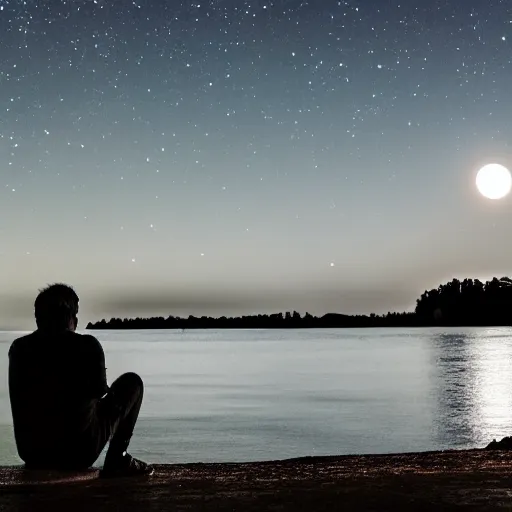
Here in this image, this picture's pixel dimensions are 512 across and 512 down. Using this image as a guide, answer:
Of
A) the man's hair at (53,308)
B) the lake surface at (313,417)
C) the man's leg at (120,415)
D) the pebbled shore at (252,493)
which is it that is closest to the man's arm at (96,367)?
the man's hair at (53,308)

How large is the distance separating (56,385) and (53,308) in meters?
0.45

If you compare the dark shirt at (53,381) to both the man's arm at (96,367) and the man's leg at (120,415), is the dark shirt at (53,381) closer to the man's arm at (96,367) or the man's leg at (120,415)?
the man's arm at (96,367)

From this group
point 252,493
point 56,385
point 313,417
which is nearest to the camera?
point 252,493

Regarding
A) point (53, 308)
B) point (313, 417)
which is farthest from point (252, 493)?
point (313, 417)

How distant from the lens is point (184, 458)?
17.6 metres

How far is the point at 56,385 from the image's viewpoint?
4.05m

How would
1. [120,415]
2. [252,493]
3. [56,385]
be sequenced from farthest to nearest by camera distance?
[120,415], [56,385], [252,493]

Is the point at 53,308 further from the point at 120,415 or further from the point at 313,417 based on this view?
the point at 313,417

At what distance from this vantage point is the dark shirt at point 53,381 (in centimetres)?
404

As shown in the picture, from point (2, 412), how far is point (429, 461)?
2618 centimetres

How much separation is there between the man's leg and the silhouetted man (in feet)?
0.74

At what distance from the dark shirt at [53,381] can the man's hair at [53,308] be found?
59 millimetres

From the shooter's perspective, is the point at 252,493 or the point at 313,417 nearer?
the point at 252,493

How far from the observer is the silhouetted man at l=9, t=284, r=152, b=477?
405 cm
